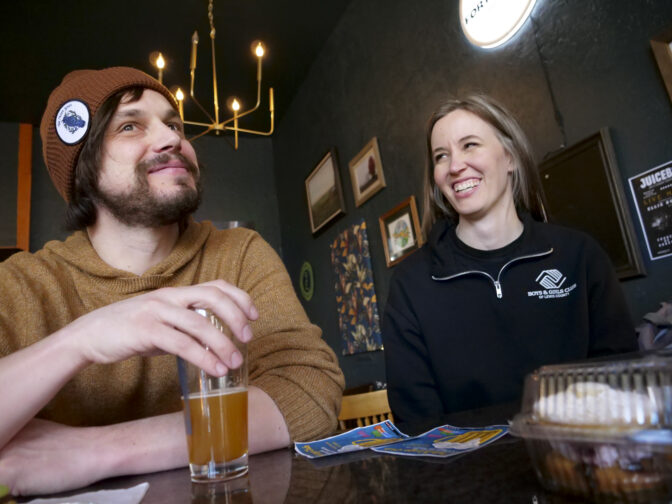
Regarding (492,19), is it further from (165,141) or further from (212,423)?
(212,423)

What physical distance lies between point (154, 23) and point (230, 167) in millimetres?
2047

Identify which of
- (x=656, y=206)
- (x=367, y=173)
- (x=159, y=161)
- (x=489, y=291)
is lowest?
(x=489, y=291)

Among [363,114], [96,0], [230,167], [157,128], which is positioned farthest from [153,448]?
[230,167]

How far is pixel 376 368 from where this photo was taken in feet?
11.1

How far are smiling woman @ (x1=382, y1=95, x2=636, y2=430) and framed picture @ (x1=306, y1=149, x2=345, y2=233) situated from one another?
223cm

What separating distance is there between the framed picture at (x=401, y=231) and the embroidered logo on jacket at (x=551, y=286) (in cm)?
133

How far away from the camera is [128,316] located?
2.13 ft

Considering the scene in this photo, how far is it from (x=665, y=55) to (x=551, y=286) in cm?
83

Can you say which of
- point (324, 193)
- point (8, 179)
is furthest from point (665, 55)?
point (8, 179)

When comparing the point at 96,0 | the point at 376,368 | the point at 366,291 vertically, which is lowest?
the point at 376,368

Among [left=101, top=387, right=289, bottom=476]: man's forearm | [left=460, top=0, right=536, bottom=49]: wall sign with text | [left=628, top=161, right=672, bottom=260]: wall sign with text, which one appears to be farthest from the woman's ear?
[left=101, top=387, right=289, bottom=476]: man's forearm

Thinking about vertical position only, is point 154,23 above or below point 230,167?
above

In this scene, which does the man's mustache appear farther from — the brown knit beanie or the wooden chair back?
the wooden chair back

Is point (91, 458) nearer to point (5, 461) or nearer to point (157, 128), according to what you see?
point (5, 461)
